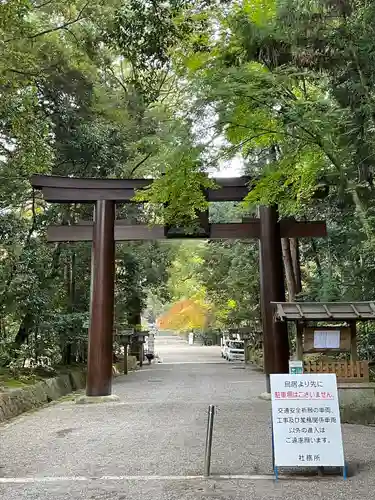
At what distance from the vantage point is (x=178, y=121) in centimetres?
627

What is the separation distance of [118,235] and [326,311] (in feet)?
16.9

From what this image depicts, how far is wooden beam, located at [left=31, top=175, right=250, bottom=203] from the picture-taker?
1041 centimetres

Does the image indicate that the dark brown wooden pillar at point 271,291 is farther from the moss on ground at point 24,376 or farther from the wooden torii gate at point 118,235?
the moss on ground at point 24,376

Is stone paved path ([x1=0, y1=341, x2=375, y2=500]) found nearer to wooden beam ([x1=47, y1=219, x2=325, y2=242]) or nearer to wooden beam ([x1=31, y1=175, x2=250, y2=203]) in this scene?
wooden beam ([x1=47, y1=219, x2=325, y2=242])

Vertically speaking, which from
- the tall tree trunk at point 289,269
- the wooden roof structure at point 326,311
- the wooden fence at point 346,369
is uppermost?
the tall tree trunk at point 289,269

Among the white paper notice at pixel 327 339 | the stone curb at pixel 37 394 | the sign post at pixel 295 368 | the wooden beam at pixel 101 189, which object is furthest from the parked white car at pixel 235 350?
the sign post at pixel 295 368

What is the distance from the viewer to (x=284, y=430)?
15.3ft

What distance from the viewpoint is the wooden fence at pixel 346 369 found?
27.3 feet

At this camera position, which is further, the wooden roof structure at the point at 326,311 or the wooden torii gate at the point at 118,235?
the wooden torii gate at the point at 118,235

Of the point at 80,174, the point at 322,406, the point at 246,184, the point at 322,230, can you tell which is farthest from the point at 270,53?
the point at 80,174

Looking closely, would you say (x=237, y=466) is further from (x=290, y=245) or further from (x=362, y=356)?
(x=290, y=245)

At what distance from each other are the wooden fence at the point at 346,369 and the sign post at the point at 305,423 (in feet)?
12.1

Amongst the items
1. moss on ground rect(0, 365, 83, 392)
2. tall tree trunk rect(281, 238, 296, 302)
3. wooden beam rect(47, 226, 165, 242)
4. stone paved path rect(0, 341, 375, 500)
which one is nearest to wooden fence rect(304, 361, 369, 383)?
stone paved path rect(0, 341, 375, 500)

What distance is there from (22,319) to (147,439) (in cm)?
655
